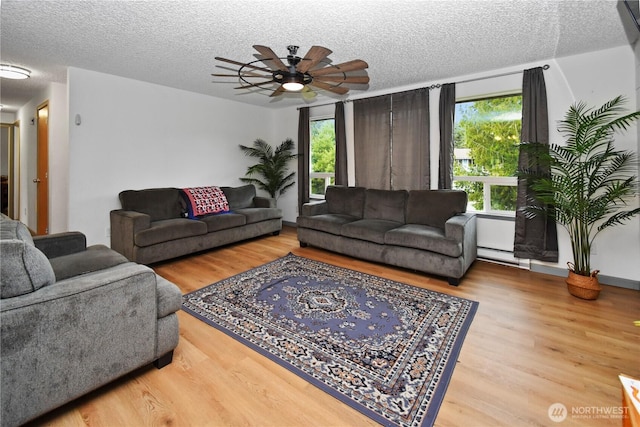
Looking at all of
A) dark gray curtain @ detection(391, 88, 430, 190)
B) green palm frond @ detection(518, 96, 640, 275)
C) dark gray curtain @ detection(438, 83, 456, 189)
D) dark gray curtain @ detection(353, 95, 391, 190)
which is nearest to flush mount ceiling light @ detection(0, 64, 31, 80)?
dark gray curtain @ detection(353, 95, 391, 190)

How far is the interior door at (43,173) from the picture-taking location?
451 cm

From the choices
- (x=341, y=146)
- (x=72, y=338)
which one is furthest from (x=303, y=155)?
(x=72, y=338)

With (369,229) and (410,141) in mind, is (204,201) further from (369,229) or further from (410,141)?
(410,141)

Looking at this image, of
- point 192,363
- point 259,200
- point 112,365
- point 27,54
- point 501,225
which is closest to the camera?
point 112,365

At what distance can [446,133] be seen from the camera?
402cm

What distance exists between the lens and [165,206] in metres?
4.28

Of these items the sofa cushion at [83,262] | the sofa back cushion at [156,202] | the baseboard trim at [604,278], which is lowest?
the baseboard trim at [604,278]

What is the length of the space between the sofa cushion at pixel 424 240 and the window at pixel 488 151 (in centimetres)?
93

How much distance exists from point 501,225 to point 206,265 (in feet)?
12.5

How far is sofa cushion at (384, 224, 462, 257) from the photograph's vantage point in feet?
10.2

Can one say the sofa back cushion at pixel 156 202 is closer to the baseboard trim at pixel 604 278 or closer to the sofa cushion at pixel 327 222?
the sofa cushion at pixel 327 222

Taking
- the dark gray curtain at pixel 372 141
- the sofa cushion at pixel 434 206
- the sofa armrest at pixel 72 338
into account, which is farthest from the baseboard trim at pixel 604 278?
the sofa armrest at pixel 72 338

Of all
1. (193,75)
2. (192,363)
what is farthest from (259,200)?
(192,363)

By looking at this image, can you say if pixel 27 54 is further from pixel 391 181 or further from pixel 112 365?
pixel 391 181
